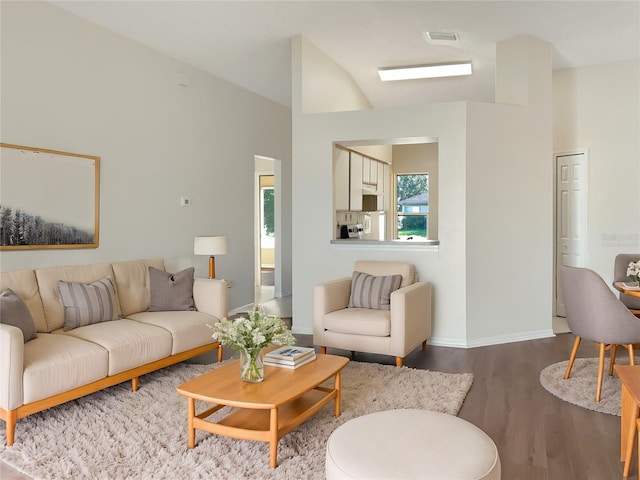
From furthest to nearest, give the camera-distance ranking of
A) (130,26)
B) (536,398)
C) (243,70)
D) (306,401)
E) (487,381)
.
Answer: (243,70) < (130,26) < (487,381) < (536,398) < (306,401)

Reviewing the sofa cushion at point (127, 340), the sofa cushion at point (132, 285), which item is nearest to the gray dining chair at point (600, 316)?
the sofa cushion at point (127, 340)

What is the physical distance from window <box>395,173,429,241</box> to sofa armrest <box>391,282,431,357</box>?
554 cm

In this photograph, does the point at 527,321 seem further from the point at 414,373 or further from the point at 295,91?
the point at 295,91

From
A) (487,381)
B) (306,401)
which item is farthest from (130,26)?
(487,381)

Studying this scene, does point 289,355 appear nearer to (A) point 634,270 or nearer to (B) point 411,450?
(B) point 411,450

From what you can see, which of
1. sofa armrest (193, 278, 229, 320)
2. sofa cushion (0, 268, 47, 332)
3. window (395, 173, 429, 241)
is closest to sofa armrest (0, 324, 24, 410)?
sofa cushion (0, 268, 47, 332)

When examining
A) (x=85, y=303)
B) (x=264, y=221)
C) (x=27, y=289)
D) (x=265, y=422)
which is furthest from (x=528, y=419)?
(x=264, y=221)

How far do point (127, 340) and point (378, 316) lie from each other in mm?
1936

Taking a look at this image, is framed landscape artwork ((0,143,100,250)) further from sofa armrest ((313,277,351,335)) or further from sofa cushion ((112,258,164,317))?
sofa armrest ((313,277,351,335))

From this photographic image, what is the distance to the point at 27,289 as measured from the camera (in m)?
3.65

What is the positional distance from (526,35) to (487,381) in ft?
11.2

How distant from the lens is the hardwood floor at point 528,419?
2500 mm

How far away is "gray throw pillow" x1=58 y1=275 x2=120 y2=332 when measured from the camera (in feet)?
12.3

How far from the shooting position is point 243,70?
6.02 m
